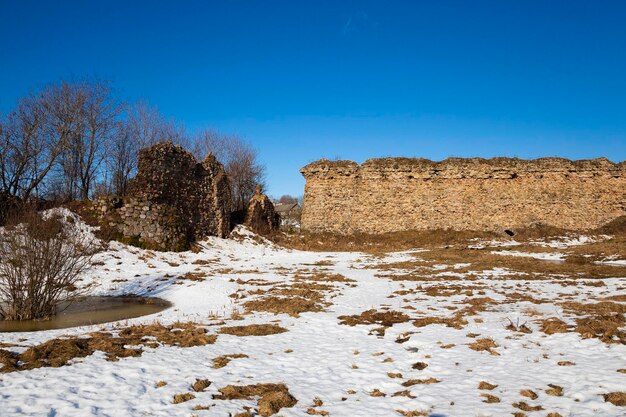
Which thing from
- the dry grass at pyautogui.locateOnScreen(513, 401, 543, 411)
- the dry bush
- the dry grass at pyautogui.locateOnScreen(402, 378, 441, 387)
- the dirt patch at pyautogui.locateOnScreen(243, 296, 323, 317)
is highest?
the dry bush

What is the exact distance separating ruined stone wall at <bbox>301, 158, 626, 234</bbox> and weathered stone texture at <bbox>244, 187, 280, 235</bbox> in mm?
3165

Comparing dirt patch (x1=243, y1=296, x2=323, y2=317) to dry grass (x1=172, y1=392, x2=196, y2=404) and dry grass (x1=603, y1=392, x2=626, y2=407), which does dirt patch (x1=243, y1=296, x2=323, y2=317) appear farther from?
dry grass (x1=603, y1=392, x2=626, y2=407)

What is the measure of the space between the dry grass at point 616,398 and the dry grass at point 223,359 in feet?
14.9

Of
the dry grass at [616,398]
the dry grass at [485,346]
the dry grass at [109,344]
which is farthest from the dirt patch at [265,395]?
the dry grass at [616,398]

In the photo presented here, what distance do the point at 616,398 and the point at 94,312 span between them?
1013 cm

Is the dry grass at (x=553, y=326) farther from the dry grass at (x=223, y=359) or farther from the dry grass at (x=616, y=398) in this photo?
the dry grass at (x=223, y=359)

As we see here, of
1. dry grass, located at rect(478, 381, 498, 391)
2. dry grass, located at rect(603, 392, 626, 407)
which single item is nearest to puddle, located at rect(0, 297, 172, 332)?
dry grass, located at rect(478, 381, 498, 391)

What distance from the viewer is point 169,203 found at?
21.7 metres

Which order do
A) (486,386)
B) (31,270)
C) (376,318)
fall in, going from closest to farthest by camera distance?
(486,386)
(376,318)
(31,270)

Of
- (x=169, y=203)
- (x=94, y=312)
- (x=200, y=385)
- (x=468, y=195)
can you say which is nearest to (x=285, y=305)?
(x=94, y=312)

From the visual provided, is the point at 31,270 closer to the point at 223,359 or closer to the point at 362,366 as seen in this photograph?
the point at 223,359

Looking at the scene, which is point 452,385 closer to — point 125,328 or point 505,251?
point 125,328

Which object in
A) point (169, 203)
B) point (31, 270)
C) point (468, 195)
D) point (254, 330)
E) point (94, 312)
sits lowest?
point (254, 330)

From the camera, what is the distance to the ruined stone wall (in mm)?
29984
